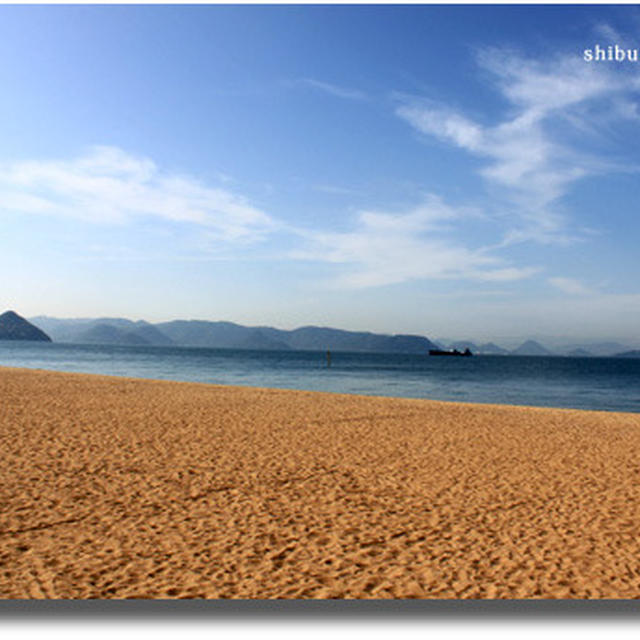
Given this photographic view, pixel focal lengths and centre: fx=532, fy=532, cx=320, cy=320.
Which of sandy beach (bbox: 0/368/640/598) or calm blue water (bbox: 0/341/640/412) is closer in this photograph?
sandy beach (bbox: 0/368/640/598)

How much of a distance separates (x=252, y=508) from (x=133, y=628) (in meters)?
3.01

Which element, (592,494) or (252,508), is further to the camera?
(592,494)

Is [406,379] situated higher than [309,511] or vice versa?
[309,511]

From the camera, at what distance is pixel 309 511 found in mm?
6895

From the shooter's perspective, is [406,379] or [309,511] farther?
[406,379]

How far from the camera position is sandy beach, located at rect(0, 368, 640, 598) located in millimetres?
4762

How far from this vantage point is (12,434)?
37.6 ft

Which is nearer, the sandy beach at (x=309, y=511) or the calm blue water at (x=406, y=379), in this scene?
the sandy beach at (x=309, y=511)

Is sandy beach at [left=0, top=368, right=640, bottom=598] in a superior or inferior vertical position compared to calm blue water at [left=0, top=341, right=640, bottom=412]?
superior

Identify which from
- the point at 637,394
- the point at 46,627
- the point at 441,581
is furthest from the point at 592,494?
the point at 637,394

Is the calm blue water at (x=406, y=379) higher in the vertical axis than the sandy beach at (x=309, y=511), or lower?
lower

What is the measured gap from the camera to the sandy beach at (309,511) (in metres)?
4.76

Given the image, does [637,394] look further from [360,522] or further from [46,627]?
[46,627]
